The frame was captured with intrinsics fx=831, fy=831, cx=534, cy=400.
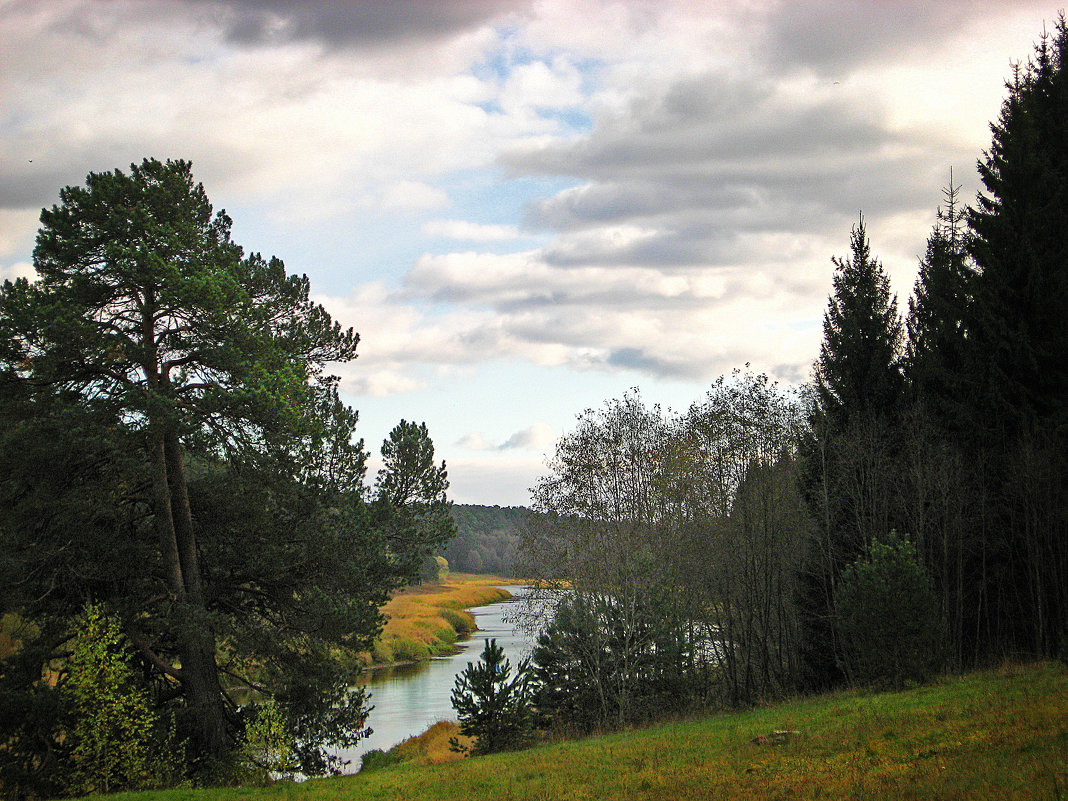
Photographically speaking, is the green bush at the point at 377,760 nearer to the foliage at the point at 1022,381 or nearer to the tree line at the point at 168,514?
the tree line at the point at 168,514

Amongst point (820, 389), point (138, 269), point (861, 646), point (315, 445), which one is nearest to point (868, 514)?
point (820, 389)

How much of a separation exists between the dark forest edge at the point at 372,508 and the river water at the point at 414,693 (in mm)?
5983

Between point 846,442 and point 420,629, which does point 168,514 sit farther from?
point 420,629

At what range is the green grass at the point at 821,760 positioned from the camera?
39.3 feet

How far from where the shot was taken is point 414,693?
47969 millimetres

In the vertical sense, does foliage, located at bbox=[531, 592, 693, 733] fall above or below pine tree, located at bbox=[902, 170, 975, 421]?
below

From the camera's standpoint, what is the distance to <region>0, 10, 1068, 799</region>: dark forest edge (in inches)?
805

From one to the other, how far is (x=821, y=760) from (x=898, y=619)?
8.41m

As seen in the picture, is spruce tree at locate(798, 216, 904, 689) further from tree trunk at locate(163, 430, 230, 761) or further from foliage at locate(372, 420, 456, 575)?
tree trunk at locate(163, 430, 230, 761)

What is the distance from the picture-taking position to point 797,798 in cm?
1212

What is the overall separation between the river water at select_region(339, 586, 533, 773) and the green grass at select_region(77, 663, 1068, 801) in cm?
1080

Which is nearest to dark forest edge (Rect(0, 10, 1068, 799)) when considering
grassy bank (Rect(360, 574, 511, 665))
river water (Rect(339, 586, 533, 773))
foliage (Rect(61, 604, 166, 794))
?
foliage (Rect(61, 604, 166, 794))

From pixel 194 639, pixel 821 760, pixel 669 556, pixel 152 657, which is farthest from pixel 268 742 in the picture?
pixel 669 556

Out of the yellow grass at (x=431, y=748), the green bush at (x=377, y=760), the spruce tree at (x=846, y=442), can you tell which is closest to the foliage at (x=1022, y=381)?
the spruce tree at (x=846, y=442)
